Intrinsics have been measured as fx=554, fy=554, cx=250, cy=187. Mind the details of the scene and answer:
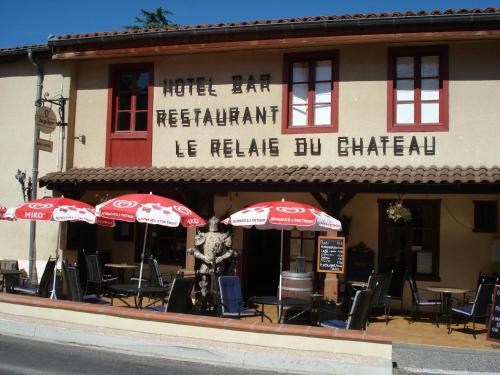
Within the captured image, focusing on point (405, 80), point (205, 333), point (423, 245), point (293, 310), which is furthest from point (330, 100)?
point (205, 333)

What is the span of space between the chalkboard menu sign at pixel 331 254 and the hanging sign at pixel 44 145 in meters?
6.59

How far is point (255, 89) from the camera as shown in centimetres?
1232

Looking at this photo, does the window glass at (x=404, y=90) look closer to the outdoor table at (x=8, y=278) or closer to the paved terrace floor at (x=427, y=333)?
the paved terrace floor at (x=427, y=333)

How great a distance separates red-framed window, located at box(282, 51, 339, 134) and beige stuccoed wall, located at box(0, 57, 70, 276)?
545cm

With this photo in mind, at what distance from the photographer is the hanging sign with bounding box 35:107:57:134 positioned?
1220cm

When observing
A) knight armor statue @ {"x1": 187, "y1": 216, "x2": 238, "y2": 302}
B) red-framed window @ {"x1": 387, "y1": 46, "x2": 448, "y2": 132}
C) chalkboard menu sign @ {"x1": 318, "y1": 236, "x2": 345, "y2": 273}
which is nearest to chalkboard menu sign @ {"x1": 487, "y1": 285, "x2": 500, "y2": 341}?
chalkboard menu sign @ {"x1": 318, "y1": 236, "x2": 345, "y2": 273}

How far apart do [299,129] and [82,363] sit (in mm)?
6826

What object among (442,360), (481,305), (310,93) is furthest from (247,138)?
(442,360)

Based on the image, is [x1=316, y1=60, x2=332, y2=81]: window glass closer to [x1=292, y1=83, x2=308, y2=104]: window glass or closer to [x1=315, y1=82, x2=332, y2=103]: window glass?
[x1=315, y1=82, x2=332, y2=103]: window glass

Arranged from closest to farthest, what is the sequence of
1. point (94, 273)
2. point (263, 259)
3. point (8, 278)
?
point (8, 278), point (94, 273), point (263, 259)

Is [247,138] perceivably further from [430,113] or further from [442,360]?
[442,360]

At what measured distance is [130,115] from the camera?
13328 millimetres

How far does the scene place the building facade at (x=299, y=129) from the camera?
10.9 m

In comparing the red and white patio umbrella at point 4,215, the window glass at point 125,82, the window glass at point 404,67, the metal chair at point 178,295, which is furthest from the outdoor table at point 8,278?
the window glass at point 404,67
